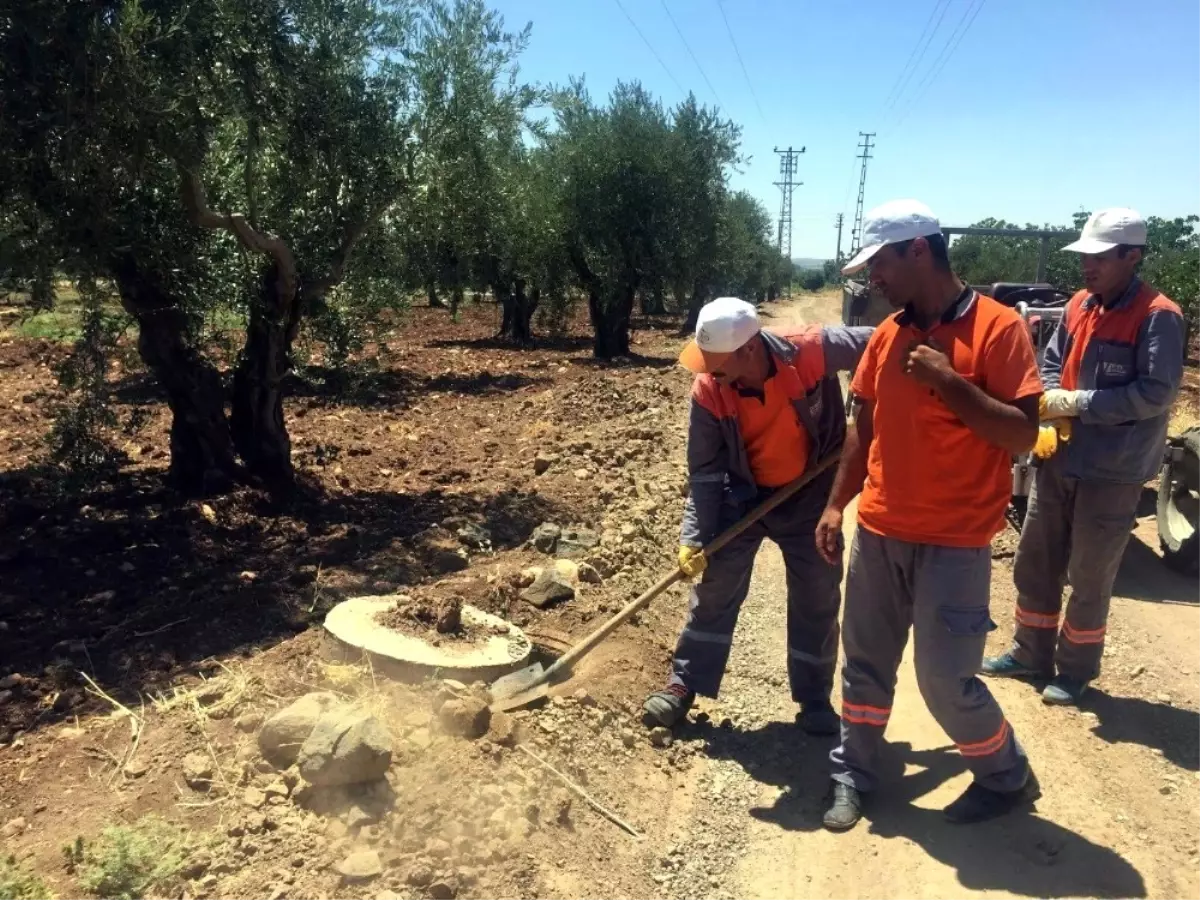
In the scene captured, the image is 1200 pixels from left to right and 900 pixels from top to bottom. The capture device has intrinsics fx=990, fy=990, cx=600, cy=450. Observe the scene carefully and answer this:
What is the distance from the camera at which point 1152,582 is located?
631 centimetres

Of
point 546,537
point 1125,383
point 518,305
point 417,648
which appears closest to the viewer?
point 1125,383

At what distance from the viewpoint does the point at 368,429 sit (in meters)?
11.6

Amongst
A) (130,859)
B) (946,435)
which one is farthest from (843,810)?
(130,859)

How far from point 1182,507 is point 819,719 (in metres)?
3.84

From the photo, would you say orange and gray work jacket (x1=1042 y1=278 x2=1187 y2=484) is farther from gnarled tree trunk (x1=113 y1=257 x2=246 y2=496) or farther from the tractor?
gnarled tree trunk (x1=113 y1=257 x2=246 y2=496)

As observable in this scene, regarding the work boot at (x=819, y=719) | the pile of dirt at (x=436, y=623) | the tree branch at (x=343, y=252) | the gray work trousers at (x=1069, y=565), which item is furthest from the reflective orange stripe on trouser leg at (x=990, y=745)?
the tree branch at (x=343, y=252)

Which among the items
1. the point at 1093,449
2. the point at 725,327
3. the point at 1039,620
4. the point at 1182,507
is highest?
the point at 725,327

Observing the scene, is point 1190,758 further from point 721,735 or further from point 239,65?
point 239,65

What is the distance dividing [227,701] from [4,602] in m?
2.62

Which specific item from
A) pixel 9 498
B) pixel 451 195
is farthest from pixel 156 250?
pixel 451 195

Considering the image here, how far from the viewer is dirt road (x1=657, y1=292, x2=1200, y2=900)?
323cm

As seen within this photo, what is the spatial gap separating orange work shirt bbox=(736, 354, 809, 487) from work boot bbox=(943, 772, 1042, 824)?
1352 mm

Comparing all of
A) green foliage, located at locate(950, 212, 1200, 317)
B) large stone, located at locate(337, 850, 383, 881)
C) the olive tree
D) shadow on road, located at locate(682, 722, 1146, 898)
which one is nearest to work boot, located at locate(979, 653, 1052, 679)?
shadow on road, located at locate(682, 722, 1146, 898)

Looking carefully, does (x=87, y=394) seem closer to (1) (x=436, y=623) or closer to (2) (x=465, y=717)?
(1) (x=436, y=623)
